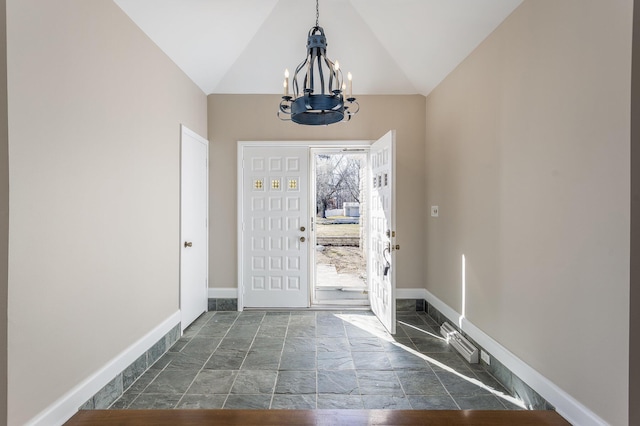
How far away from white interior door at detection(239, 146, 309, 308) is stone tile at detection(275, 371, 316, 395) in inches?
68.8

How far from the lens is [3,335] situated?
157 centimetres

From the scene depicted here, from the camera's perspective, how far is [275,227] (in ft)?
15.0

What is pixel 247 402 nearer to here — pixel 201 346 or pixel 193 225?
pixel 201 346

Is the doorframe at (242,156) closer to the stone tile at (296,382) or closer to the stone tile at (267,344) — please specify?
the stone tile at (267,344)

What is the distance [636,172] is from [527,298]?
1292mm

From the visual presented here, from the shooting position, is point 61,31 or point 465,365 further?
point 465,365

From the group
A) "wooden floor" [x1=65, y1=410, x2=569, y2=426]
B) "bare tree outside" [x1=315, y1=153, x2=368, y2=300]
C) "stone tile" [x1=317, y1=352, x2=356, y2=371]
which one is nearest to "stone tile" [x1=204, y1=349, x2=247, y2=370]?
"stone tile" [x1=317, y1=352, x2=356, y2=371]

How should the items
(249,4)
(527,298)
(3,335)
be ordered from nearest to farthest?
(3,335) < (527,298) < (249,4)

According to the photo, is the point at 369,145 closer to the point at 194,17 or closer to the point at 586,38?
the point at 194,17

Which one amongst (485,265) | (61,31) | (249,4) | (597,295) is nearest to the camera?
(597,295)

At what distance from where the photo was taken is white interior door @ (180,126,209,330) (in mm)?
3670

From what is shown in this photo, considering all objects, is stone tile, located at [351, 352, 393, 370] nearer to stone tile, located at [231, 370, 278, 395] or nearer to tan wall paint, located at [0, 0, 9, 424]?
stone tile, located at [231, 370, 278, 395]

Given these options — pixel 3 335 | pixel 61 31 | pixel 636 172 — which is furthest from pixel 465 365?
pixel 61 31

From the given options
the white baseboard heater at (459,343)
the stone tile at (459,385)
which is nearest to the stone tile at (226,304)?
the white baseboard heater at (459,343)
